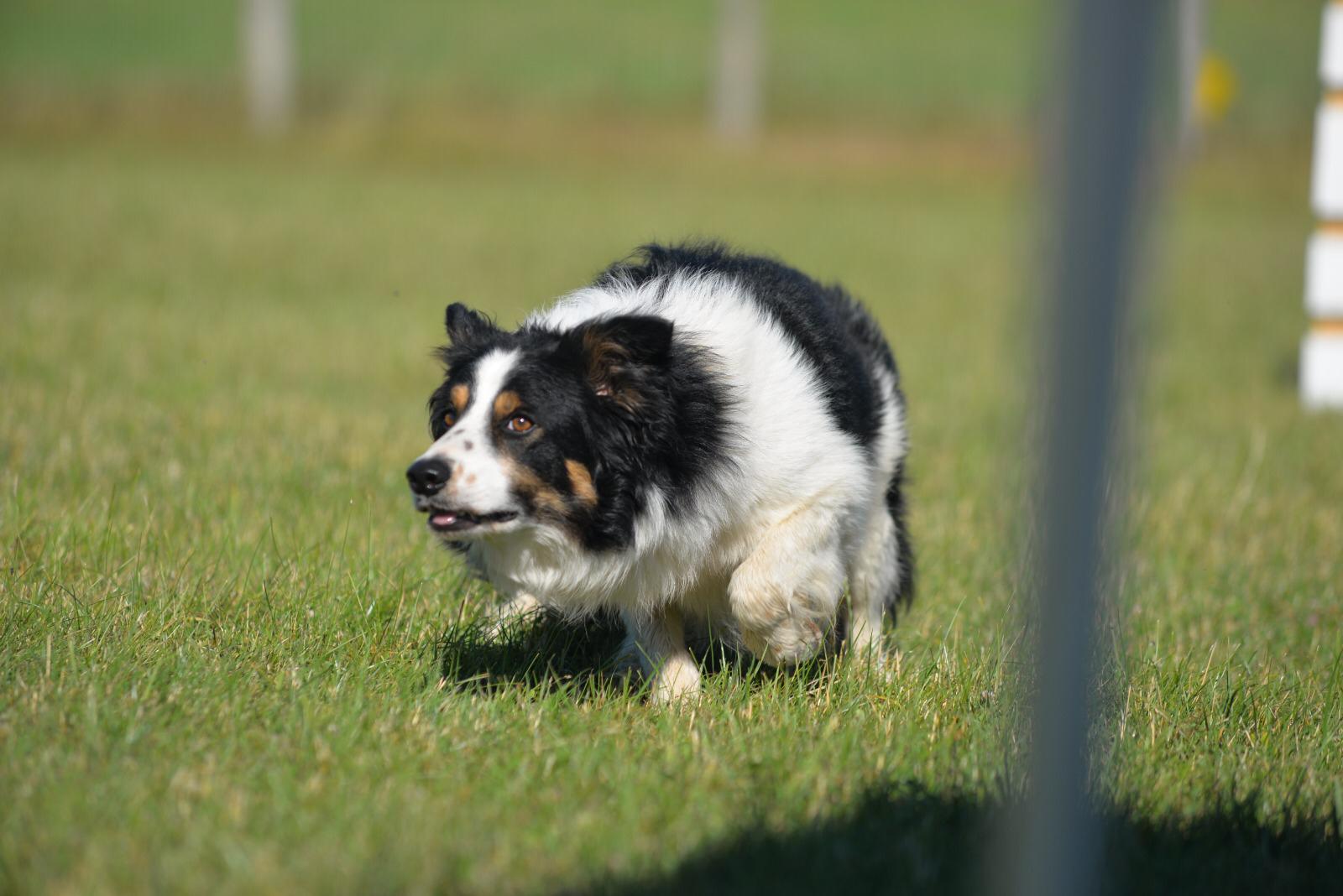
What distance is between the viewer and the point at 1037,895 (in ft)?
5.50

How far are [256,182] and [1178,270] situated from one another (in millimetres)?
10615

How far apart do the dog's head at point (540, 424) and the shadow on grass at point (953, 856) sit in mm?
1009

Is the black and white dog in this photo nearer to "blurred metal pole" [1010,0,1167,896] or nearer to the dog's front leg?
the dog's front leg

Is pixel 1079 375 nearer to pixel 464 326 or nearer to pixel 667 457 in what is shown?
pixel 667 457

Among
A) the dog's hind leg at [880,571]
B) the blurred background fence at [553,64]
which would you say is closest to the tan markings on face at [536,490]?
the dog's hind leg at [880,571]

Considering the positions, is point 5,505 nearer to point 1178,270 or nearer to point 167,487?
point 167,487

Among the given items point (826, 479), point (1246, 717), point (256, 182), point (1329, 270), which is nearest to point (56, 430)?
point (826, 479)

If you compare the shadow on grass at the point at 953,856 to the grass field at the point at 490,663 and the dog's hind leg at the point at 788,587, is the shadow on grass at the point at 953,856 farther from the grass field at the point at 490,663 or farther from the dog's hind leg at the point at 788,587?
the dog's hind leg at the point at 788,587

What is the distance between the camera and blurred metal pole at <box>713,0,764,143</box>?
2166 centimetres

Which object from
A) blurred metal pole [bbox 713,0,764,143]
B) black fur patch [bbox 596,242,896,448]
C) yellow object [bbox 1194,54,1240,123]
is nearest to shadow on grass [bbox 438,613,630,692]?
black fur patch [bbox 596,242,896,448]

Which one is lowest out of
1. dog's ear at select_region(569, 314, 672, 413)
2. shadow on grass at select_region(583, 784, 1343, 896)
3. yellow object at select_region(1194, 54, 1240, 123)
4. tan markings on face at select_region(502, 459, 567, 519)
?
shadow on grass at select_region(583, 784, 1343, 896)

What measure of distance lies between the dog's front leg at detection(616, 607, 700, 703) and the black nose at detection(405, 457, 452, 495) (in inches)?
33.4

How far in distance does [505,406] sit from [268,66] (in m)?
18.2

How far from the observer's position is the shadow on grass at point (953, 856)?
2.35 metres
